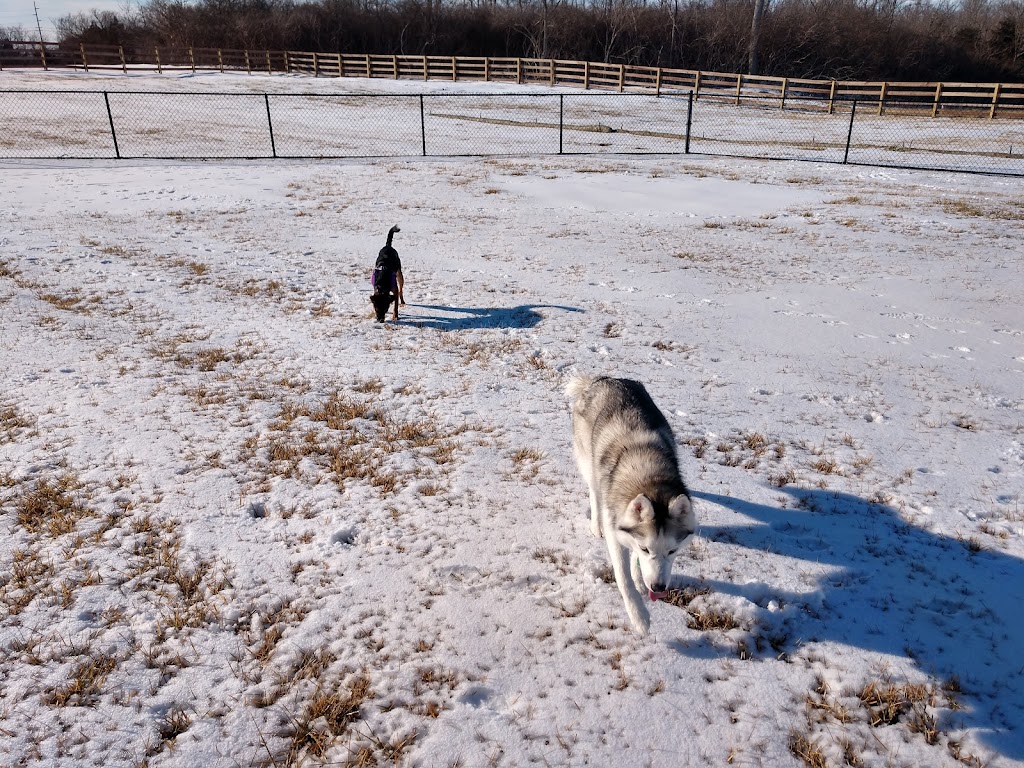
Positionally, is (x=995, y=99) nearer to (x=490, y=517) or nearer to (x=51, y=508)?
(x=490, y=517)

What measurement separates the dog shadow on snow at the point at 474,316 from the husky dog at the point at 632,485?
11.6ft

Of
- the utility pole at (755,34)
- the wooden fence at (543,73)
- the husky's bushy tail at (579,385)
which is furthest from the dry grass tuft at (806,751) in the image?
the utility pole at (755,34)

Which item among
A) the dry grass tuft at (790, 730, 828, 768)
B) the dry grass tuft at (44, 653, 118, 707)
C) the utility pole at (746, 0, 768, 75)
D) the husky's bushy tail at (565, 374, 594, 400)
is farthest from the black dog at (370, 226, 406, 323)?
the utility pole at (746, 0, 768, 75)

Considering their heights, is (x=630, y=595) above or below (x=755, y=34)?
below

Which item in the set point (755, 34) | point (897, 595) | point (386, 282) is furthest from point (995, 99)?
point (897, 595)

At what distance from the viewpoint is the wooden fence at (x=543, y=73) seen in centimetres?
3397

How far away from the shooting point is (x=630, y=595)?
11.1ft

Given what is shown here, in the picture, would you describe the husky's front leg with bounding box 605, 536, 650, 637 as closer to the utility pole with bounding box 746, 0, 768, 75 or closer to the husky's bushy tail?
the husky's bushy tail

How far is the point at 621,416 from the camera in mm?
4090

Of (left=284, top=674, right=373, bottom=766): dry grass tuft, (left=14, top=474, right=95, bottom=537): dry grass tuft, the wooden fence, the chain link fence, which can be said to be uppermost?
the wooden fence

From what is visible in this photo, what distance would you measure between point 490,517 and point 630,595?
133cm

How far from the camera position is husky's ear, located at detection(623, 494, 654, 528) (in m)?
3.02

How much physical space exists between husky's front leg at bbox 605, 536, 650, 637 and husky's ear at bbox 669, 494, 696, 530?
0.50m

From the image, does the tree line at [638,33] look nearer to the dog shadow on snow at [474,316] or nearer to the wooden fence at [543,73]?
the wooden fence at [543,73]
